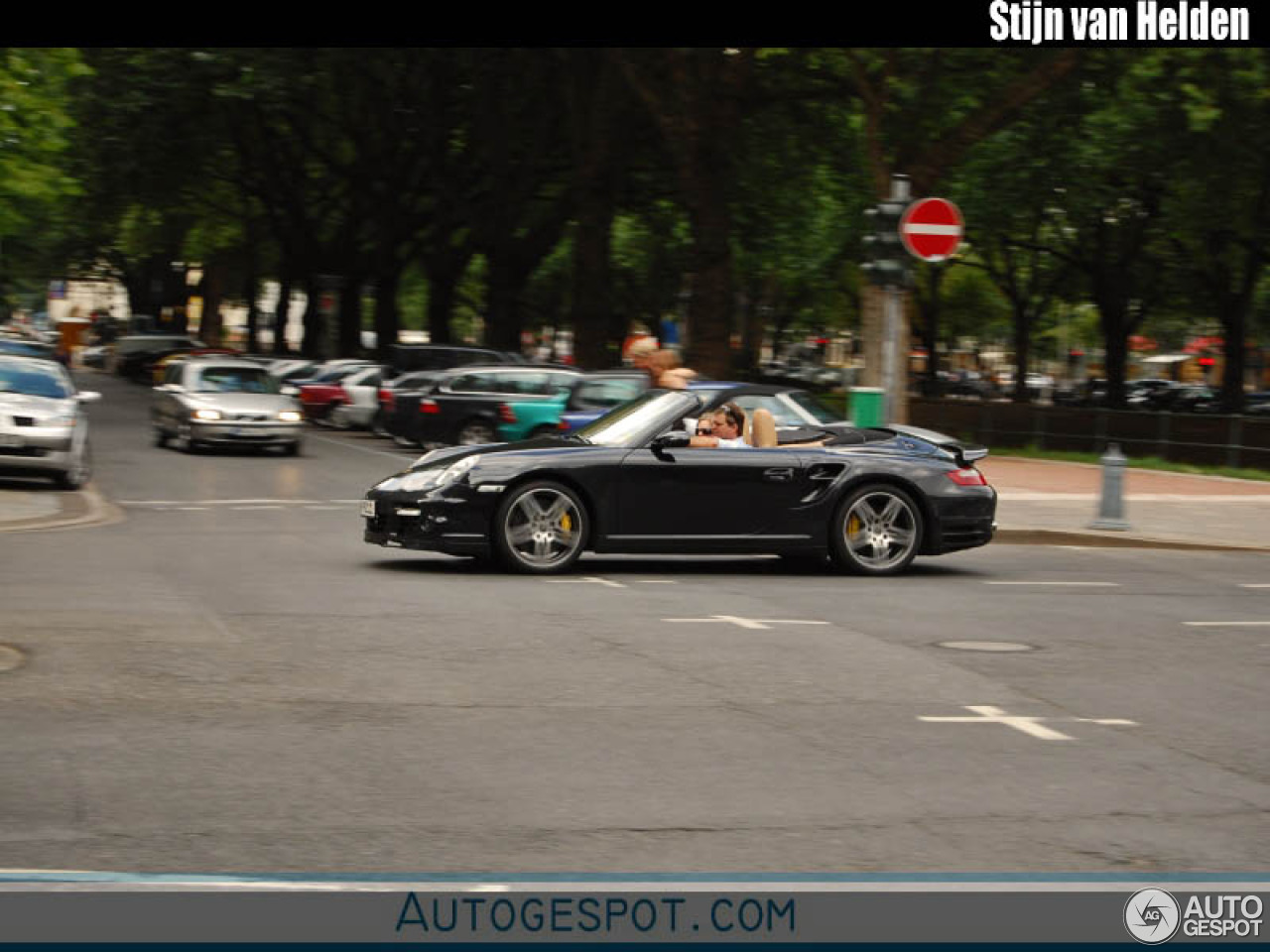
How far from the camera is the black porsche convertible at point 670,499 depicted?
14094mm

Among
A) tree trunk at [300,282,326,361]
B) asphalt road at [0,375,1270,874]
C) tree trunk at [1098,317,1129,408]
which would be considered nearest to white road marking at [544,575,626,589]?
asphalt road at [0,375,1270,874]

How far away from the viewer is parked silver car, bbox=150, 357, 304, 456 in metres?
30.5

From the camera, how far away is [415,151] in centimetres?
4834

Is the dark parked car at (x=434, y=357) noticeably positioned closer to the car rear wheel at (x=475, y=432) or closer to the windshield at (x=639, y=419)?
the car rear wheel at (x=475, y=432)

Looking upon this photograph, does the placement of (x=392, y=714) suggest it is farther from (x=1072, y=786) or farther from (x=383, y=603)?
(x=383, y=603)

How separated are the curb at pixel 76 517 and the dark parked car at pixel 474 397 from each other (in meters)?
10.1

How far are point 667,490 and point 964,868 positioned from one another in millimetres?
8648

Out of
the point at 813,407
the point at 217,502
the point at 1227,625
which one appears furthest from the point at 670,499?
the point at 217,502

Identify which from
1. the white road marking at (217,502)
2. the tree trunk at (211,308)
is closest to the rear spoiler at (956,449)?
the white road marking at (217,502)

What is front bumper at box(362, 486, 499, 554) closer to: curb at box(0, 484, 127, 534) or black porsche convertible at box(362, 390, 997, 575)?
black porsche convertible at box(362, 390, 997, 575)

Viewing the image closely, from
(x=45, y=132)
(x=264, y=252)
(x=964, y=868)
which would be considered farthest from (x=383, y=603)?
(x=264, y=252)

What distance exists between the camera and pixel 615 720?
27.1 feet

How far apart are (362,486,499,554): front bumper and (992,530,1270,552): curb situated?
6.62 meters

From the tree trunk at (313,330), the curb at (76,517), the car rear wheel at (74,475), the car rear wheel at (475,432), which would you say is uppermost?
the tree trunk at (313,330)
